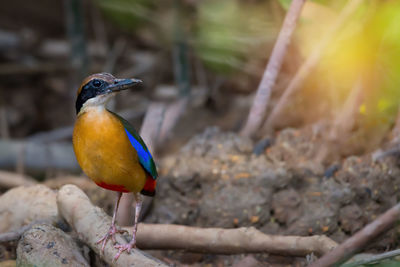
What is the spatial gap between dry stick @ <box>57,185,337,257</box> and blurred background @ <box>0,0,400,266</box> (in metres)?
0.56

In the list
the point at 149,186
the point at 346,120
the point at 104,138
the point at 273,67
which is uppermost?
the point at 273,67

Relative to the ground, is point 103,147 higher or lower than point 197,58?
higher

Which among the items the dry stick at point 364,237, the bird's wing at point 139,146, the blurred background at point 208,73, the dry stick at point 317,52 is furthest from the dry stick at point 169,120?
the dry stick at point 364,237

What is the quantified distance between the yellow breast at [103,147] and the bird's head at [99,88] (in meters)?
0.05

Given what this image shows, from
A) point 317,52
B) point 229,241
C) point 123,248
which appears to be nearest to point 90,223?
point 123,248

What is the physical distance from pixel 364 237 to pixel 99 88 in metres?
1.50

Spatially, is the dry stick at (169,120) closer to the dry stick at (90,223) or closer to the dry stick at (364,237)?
the dry stick at (90,223)

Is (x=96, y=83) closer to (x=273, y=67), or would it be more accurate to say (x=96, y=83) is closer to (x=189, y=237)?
(x=189, y=237)

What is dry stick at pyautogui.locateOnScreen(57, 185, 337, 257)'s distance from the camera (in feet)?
11.2

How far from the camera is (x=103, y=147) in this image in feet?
9.83

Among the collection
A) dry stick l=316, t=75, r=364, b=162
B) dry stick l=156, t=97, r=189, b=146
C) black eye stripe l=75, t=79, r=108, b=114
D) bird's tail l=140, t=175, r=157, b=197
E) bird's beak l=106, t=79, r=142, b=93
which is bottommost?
dry stick l=156, t=97, r=189, b=146

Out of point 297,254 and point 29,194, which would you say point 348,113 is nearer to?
point 297,254

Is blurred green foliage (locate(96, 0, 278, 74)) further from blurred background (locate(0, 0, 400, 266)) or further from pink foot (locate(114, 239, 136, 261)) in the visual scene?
pink foot (locate(114, 239, 136, 261))

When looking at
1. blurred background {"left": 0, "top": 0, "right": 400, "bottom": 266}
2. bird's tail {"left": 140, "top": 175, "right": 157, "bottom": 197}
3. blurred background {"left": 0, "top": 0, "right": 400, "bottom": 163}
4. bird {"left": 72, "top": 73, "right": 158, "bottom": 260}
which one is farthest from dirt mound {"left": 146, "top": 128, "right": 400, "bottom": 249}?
bird {"left": 72, "top": 73, "right": 158, "bottom": 260}
